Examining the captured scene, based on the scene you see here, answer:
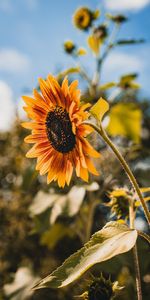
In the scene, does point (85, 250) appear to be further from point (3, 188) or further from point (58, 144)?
point (3, 188)

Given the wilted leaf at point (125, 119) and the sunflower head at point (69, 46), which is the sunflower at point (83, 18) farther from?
the wilted leaf at point (125, 119)

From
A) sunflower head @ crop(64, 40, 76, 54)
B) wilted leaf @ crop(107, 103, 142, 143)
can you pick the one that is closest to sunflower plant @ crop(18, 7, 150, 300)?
wilted leaf @ crop(107, 103, 142, 143)

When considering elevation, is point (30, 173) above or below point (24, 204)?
below

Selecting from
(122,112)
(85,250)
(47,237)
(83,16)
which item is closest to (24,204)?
(47,237)

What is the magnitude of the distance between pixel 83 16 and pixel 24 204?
123 inches

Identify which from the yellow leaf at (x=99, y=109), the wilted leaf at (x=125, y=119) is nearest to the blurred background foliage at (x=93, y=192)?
the wilted leaf at (x=125, y=119)

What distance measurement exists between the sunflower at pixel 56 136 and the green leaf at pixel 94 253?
0.22m

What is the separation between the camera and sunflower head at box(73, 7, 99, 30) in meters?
2.70

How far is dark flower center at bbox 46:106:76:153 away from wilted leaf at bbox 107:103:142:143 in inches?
35.1

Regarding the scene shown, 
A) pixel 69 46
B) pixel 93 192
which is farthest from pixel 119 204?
pixel 93 192

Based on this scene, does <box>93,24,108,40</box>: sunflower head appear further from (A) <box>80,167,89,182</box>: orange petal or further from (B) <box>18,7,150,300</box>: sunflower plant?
(A) <box>80,167,89,182</box>: orange petal

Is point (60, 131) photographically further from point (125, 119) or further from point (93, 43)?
point (93, 43)

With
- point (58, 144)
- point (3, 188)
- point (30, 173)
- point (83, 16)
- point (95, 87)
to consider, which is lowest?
point (58, 144)

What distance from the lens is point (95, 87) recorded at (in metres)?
2.72
